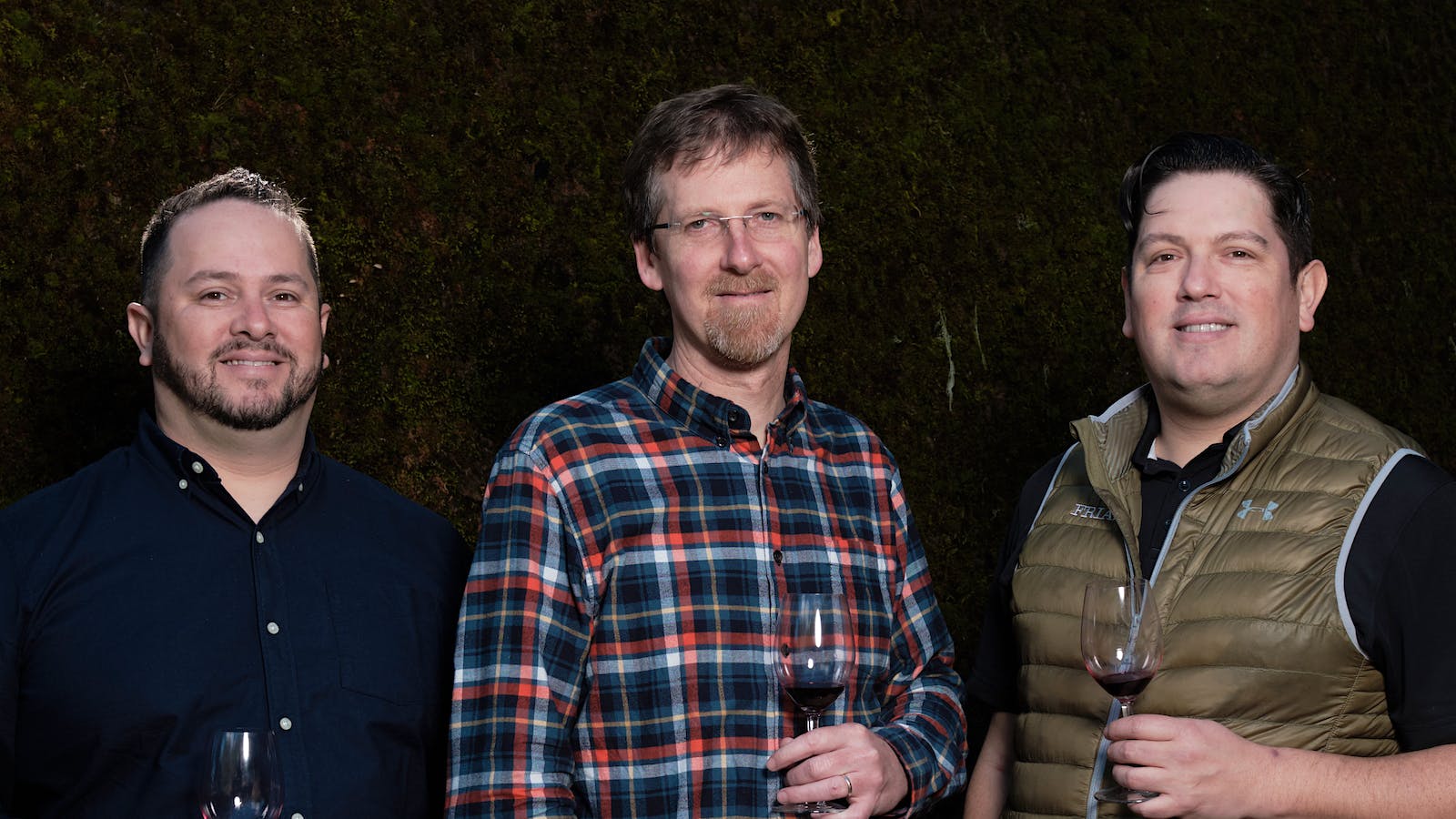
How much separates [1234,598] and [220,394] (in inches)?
79.6

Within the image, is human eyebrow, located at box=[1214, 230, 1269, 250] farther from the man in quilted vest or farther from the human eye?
the human eye

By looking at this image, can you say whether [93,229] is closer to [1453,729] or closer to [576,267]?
[576,267]

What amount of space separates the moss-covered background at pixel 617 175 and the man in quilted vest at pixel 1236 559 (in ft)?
4.28

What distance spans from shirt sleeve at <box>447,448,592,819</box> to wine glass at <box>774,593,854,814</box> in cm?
40

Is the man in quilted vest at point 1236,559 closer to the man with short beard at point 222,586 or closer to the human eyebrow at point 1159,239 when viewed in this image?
the human eyebrow at point 1159,239

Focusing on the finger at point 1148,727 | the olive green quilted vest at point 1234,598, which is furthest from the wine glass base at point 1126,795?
the olive green quilted vest at point 1234,598

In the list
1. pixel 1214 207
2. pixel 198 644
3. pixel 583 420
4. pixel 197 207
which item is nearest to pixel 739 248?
pixel 583 420

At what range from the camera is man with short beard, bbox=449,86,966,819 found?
2537 millimetres

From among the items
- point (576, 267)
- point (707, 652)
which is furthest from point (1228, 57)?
point (707, 652)

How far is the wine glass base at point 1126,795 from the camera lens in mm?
2432

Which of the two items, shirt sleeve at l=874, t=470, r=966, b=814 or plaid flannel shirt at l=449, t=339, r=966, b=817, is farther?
shirt sleeve at l=874, t=470, r=966, b=814

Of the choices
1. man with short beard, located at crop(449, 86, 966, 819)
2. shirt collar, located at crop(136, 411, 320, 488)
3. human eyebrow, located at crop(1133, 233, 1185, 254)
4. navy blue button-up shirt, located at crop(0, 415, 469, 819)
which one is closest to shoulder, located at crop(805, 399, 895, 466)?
man with short beard, located at crop(449, 86, 966, 819)

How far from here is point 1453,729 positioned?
2436 millimetres

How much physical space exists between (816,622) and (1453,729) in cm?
112
